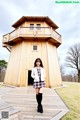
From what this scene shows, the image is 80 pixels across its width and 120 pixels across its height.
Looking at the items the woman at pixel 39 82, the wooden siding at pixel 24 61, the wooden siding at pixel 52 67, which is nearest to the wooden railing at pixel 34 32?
the wooden siding at pixel 24 61

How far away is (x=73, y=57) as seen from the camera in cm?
3478

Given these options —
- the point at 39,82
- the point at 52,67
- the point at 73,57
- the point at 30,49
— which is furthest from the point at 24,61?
the point at 73,57

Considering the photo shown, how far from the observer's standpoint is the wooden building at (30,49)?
46.1ft

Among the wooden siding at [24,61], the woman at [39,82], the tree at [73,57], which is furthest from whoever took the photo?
the tree at [73,57]

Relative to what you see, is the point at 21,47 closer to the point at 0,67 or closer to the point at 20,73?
the point at 20,73

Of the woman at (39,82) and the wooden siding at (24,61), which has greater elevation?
the wooden siding at (24,61)

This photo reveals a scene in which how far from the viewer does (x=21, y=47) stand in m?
14.9

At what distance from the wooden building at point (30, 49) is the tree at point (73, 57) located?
18436 mm

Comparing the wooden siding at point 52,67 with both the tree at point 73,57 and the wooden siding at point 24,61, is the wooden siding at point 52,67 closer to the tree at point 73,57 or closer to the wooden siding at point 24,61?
the wooden siding at point 24,61

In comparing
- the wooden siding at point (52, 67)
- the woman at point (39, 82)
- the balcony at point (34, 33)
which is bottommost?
the woman at point (39, 82)

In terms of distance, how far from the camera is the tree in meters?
33.6

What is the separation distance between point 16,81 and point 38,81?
942 cm

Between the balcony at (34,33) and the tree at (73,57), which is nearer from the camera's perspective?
the balcony at (34,33)

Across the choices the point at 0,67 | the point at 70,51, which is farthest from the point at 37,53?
the point at 70,51
